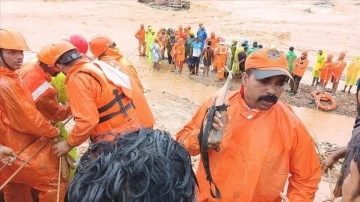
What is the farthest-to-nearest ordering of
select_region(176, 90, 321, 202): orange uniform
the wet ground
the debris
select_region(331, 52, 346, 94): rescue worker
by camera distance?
1. the debris
2. select_region(331, 52, 346, 94): rescue worker
3. the wet ground
4. select_region(176, 90, 321, 202): orange uniform

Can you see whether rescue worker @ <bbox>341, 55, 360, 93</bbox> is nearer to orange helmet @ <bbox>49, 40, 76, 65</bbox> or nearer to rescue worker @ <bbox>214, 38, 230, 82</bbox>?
rescue worker @ <bbox>214, 38, 230, 82</bbox>

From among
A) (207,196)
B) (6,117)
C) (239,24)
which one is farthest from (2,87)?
(239,24)

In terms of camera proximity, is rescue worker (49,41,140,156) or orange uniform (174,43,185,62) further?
orange uniform (174,43,185,62)

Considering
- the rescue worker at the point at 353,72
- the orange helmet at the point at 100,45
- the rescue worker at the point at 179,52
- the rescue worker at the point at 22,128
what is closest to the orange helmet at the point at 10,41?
the rescue worker at the point at 22,128

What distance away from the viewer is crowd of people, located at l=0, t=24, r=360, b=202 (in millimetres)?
1287

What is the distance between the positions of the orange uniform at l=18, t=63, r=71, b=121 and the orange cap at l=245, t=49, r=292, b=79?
2257 mm

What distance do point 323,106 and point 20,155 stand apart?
10.2 meters

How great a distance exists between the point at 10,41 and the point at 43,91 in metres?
0.69

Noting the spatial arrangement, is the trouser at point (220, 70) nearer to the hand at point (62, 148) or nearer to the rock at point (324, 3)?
the hand at point (62, 148)

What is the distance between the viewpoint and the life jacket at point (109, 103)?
342 centimetres

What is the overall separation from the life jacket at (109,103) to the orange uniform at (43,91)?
2.64ft

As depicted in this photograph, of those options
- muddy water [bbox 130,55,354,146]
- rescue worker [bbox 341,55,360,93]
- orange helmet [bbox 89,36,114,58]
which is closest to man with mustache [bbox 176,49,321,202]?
orange helmet [bbox 89,36,114,58]

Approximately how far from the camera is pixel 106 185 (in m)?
1.23

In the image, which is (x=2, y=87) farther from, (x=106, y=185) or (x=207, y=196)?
(x=106, y=185)
